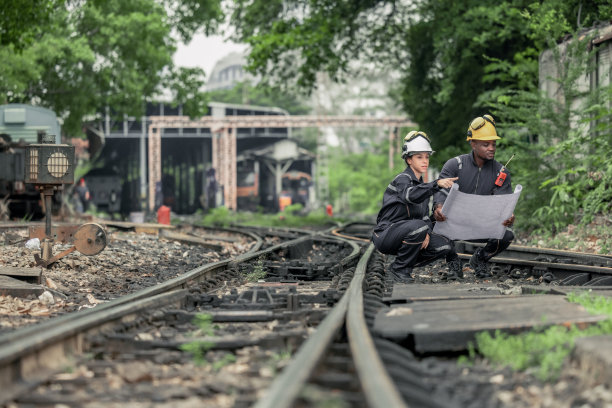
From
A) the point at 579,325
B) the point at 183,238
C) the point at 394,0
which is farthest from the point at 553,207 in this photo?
the point at 394,0

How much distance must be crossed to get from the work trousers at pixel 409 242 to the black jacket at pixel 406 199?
0.35 feet

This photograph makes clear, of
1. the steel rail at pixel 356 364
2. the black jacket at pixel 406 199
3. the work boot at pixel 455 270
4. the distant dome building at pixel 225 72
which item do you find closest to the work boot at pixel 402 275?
the black jacket at pixel 406 199

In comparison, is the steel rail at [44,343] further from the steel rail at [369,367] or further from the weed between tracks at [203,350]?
the steel rail at [369,367]

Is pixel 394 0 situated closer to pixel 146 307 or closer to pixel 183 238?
pixel 183 238

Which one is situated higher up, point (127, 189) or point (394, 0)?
point (394, 0)

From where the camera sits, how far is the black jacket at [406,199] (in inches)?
273

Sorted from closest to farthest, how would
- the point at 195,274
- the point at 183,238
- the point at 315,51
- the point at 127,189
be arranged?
the point at 195,274 → the point at 183,238 → the point at 315,51 → the point at 127,189

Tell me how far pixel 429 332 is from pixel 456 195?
10.5 feet

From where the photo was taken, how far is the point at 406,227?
7199 mm

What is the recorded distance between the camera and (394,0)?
2283cm

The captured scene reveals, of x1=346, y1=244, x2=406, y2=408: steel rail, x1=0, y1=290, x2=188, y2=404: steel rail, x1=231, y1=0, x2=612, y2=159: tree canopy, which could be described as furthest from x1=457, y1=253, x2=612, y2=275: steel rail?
x1=231, y1=0, x2=612, y2=159: tree canopy

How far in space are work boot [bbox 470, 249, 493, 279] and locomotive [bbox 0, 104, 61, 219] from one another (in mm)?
13258

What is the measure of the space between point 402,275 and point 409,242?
35cm

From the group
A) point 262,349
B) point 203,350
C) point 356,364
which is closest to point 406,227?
point 262,349
